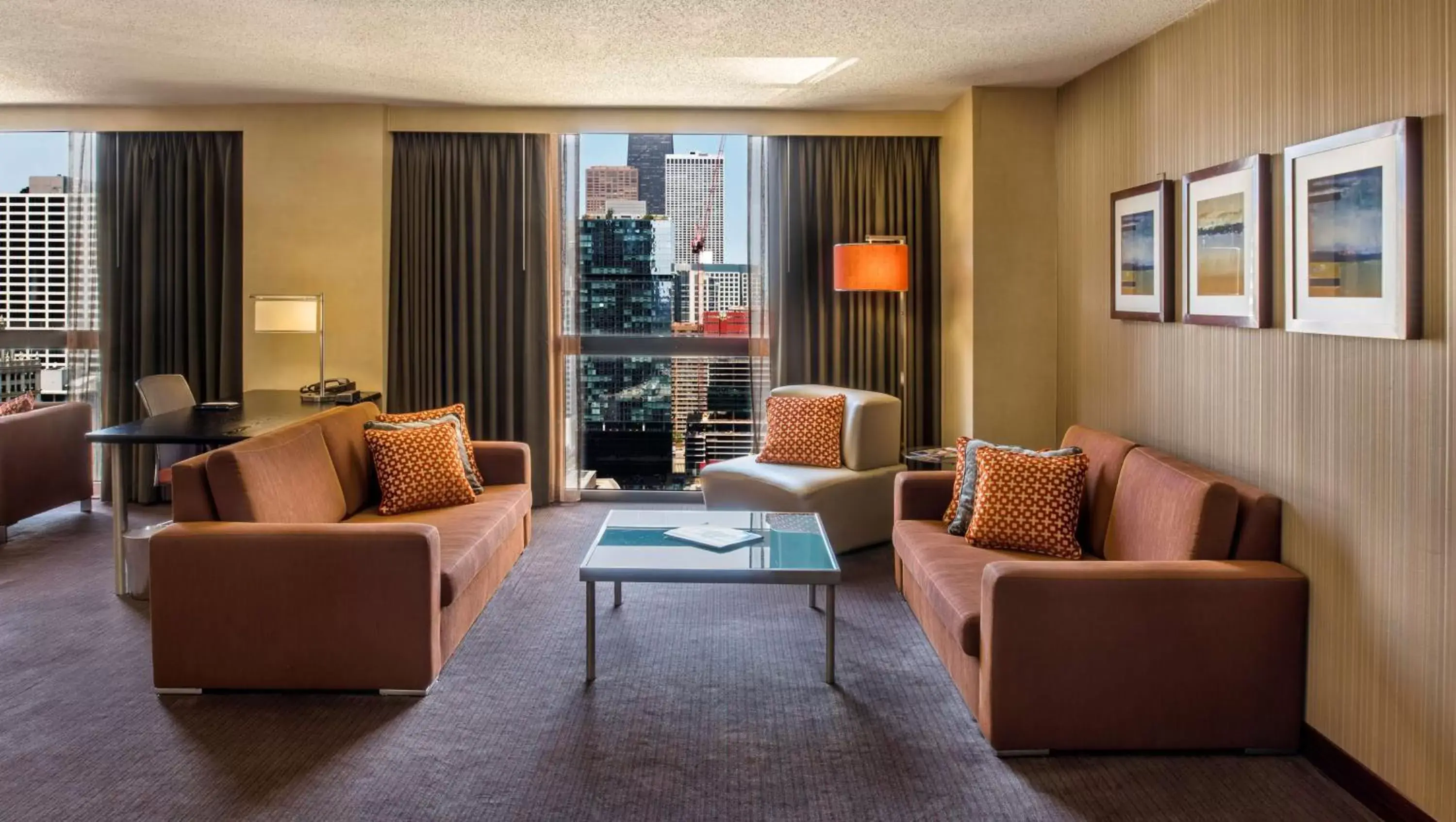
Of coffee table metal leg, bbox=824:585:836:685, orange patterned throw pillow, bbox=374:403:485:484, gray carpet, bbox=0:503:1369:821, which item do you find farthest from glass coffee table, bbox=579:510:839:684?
orange patterned throw pillow, bbox=374:403:485:484

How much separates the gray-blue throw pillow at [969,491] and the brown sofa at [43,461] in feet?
14.8

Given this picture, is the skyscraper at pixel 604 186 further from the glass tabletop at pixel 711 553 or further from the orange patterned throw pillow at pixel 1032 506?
the orange patterned throw pillow at pixel 1032 506

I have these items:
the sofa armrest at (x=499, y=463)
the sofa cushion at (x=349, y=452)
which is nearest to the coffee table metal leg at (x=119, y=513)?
the sofa cushion at (x=349, y=452)

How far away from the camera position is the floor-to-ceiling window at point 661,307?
283 inches

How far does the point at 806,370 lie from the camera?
23.3 feet

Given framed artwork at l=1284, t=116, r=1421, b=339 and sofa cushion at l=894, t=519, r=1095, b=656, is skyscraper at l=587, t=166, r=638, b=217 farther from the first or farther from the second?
framed artwork at l=1284, t=116, r=1421, b=339

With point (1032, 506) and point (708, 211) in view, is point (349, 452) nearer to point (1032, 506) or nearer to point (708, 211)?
point (1032, 506)

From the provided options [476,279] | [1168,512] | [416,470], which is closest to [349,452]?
[416,470]

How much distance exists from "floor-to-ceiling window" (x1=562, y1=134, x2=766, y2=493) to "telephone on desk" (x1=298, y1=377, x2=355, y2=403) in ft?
4.66

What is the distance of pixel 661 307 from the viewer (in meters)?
7.32

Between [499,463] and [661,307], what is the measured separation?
6.64 feet

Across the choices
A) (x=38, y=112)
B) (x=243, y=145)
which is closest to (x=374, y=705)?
(x=243, y=145)

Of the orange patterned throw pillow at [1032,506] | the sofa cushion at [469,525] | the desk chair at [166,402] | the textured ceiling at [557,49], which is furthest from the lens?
the desk chair at [166,402]

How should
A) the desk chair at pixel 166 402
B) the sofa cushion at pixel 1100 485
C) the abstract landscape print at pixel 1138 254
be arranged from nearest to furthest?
the sofa cushion at pixel 1100 485 < the abstract landscape print at pixel 1138 254 < the desk chair at pixel 166 402
